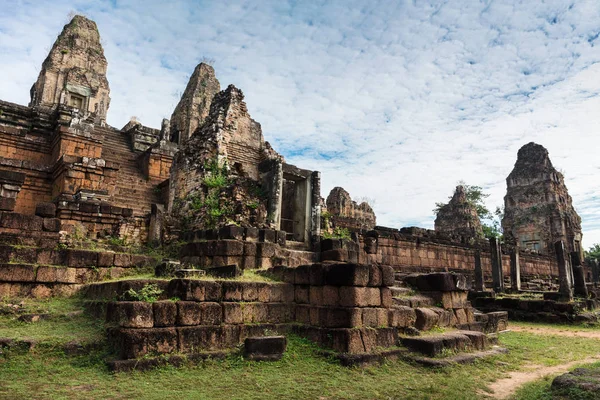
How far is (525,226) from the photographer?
36812mm

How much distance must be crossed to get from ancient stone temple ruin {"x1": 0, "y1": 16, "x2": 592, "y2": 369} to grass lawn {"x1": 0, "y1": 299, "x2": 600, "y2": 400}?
363 millimetres

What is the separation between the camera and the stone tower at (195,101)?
30.6 metres

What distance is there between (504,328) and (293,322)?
680 cm

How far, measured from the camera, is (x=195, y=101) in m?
31.0

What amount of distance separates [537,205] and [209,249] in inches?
1377

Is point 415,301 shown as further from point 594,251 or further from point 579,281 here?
point 594,251

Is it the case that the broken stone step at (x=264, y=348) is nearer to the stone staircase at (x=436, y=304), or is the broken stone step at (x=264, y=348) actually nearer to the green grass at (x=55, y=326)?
the green grass at (x=55, y=326)

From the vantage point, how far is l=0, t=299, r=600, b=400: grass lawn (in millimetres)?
4637

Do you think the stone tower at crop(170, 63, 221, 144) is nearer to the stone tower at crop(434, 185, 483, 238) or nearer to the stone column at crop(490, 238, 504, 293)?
the stone tower at crop(434, 185, 483, 238)

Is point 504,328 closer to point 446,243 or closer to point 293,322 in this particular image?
point 293,322

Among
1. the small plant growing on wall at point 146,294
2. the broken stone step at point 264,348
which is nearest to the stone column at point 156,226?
the small plant growing on wall at point 146,294

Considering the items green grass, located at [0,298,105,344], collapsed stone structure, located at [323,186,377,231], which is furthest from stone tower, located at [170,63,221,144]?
green grass, located at [0,298,105,344]

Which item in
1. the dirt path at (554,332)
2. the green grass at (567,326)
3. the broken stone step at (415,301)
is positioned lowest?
the dirt path at (554,332)

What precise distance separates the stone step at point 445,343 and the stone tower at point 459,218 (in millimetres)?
23038
